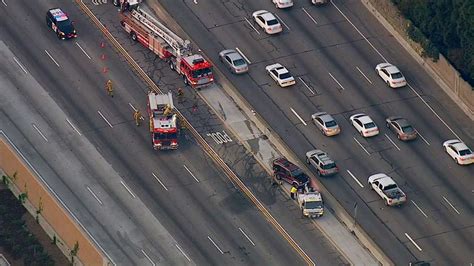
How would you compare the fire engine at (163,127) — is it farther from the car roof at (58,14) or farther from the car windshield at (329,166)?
the car roof at (58,14)

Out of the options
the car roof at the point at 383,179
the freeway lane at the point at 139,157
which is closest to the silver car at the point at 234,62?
the freeway lane at the point at 139,157

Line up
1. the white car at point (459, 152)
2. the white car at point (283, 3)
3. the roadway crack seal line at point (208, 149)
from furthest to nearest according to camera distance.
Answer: the white car at point (283, 3) < the white car at point (459, 152) < the roadway crack seal line at point (208, 149)

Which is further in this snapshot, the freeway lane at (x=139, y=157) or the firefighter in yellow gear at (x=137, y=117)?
the firefighter in yellow gear at (x=137, y=117)

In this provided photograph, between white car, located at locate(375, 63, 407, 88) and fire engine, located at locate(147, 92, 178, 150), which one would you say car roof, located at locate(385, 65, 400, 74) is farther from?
fire engine, located at locate(147, 92, 178, 150)

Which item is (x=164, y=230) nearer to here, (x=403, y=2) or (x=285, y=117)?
(x=285, y=117)

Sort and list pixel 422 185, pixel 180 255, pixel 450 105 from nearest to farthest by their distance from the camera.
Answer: pixel 180 255, pixel 422 185, pixel 450 105

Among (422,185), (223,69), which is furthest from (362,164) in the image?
(223,69)
